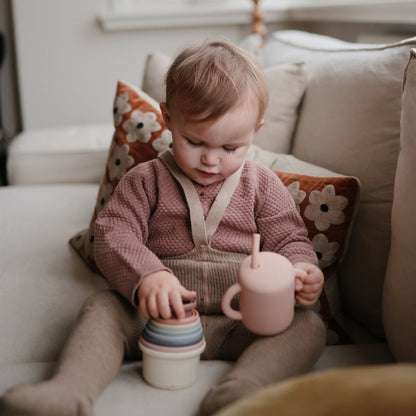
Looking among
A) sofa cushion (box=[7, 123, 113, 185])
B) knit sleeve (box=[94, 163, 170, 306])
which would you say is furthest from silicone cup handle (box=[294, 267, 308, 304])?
sofa cushion (box=[7, 123, 113, 185])

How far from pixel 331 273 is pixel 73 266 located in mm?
598

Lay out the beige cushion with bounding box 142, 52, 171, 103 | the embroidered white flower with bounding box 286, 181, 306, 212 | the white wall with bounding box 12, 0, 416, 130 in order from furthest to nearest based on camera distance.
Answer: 1. the white wall with bounding box 12, 0, 416, 130
2. the beige cushion with bounding box 142, 52, 171, 103
3. the embroidered white flower with bounding box 286, 181, 306, 212

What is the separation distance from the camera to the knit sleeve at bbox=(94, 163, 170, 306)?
3.06ft

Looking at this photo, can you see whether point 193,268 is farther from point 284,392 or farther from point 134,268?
point 284,392

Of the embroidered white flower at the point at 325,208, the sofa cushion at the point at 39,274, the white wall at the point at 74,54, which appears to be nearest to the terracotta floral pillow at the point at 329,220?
the embroidered white flower at the point at 325,208

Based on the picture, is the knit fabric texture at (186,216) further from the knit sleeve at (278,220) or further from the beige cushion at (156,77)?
the beige cushion at (156,77)

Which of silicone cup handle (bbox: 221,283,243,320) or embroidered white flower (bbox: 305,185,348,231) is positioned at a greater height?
embroidered white flower (bbox: 305,185,348,231)

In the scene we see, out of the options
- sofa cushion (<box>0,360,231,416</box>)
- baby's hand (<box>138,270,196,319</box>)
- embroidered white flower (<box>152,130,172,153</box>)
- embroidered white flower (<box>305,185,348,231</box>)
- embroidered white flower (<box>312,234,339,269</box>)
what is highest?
embroidered white flower (<box>152,130,172,153</box>)

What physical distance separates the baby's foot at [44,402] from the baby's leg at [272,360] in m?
0.17

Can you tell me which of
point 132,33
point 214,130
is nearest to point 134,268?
point 214,130

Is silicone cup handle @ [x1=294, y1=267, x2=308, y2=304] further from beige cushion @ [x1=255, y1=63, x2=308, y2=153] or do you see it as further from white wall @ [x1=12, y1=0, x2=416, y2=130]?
white wall @ [x1=12, y1=0, x2=416, y2=130]

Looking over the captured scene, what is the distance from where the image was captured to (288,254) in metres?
1.01

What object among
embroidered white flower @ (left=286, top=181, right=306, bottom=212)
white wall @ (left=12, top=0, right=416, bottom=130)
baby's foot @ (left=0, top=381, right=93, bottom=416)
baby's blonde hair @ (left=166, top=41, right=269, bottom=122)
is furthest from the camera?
white wall @ (left=12, top=0, right=416, bottom=130)

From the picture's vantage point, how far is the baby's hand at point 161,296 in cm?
85
